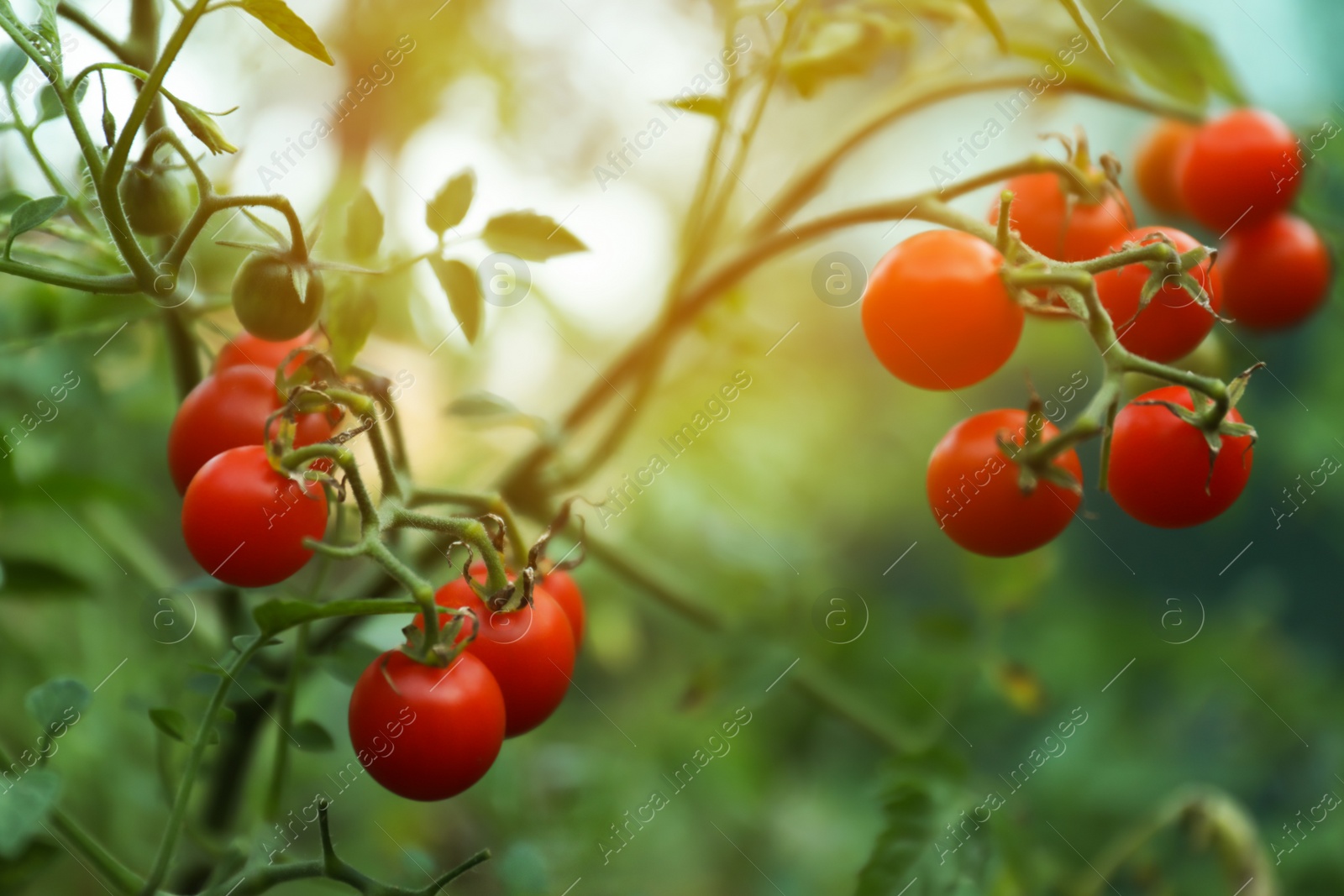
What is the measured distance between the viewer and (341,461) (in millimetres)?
268

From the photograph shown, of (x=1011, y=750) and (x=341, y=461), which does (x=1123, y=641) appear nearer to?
(x=1011, y=750)

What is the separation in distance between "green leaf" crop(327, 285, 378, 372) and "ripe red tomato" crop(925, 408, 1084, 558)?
197 millimetres

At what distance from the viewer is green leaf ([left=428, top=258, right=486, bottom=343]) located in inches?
13.8

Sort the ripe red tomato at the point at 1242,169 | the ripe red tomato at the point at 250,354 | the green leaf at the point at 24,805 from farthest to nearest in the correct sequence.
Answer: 1. the ripe red tomato at the point at 1242,169
2. the ripe red tomato at the point at 250,354
3. the green leaf at the point at 24,805

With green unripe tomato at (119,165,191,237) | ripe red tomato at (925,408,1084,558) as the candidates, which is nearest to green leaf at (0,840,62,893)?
green unripe tomato at (119,165,191,237)

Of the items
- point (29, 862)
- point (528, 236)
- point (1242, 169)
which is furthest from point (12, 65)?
point (1242, 169)

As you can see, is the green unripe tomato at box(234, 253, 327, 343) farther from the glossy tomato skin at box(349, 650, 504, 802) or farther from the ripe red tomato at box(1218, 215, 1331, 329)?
the ripe red tomato at box(1218, 215, 1331, 329)

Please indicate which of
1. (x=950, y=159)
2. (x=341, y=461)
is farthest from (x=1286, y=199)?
(x=341, y=461)

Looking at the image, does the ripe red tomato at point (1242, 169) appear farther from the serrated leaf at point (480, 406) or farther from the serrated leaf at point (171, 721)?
the serrated leaf at point (171, 721)

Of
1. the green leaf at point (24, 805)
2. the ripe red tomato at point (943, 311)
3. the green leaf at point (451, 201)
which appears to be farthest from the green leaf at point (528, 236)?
the green leaf at point (24, 805)

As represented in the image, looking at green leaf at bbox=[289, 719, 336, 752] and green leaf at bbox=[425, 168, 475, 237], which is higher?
green leaf at bbox=[425, 168, 475, 237]

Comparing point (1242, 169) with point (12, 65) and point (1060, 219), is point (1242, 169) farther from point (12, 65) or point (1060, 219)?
point (12, 65)

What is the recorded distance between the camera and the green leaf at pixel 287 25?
0.28 meters

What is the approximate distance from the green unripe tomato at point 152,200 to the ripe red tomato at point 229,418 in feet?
0.17
